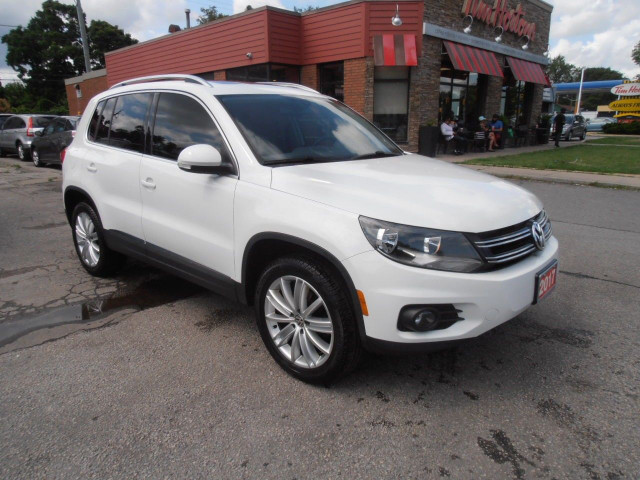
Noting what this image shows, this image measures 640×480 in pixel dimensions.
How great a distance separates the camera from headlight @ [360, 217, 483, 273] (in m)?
2.30

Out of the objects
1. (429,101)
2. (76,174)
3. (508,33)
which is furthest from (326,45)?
(76,174)

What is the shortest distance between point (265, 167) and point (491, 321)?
1593mm

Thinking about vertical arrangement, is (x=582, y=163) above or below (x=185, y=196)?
below

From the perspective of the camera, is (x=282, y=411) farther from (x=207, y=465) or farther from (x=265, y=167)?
(x=265, y=167)

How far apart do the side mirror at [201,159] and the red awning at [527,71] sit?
19312mm

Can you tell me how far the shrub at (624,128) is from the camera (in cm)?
3512

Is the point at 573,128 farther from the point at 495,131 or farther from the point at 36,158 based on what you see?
the point at 36,158

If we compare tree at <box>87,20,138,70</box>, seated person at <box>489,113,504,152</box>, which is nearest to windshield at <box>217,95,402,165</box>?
seated person at <box>489,113,504,152</box>

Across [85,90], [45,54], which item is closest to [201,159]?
[85,90]

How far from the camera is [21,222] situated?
720 centimetres

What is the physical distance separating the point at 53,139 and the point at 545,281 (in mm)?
14741

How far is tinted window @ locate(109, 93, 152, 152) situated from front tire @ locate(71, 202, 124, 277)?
2.62 feet

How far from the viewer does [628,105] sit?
42.0 meters

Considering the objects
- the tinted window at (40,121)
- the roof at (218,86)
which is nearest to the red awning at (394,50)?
the tinted window at (40,121)
